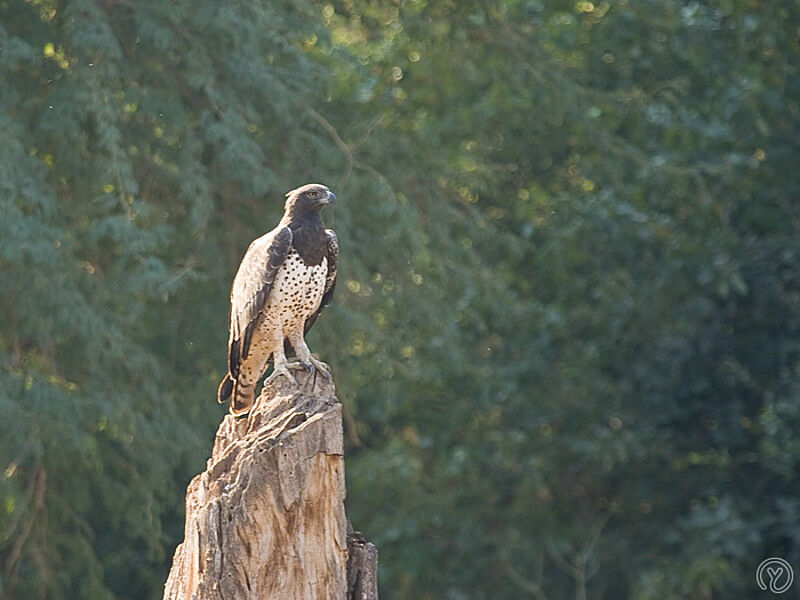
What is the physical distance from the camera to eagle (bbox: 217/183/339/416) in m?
5.09

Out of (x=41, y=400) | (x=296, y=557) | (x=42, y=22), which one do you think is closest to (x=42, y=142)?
(x=42, y=22)

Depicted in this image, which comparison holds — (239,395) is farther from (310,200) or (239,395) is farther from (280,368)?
(310,200)

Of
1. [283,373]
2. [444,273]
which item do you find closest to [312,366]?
[283,373]

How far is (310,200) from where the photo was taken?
516 centimetres

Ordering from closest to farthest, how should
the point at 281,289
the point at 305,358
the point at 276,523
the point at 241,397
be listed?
the point at 276,523 < the point at 305,358 < the point at 281,289 < the point at 241,397

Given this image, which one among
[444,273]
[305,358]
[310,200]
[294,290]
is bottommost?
[444,273]

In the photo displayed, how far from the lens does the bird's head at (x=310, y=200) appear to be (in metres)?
5.13

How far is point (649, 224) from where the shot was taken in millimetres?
9695

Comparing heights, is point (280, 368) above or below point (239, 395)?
above

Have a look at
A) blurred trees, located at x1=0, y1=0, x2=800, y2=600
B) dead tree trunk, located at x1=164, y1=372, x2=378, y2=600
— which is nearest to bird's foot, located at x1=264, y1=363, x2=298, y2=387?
dead tree trunk, located at x1=164, y1=372, x2=378, y2=600

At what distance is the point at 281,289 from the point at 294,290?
0.05 metres

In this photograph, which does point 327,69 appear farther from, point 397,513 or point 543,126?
point 397,513

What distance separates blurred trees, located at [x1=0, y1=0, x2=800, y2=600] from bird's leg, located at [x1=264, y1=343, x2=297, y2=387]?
173cm

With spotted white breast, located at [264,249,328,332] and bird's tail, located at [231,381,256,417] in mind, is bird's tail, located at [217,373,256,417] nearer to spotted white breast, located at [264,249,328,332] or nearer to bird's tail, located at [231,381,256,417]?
bird's tail, located at [231,381,256,417]
